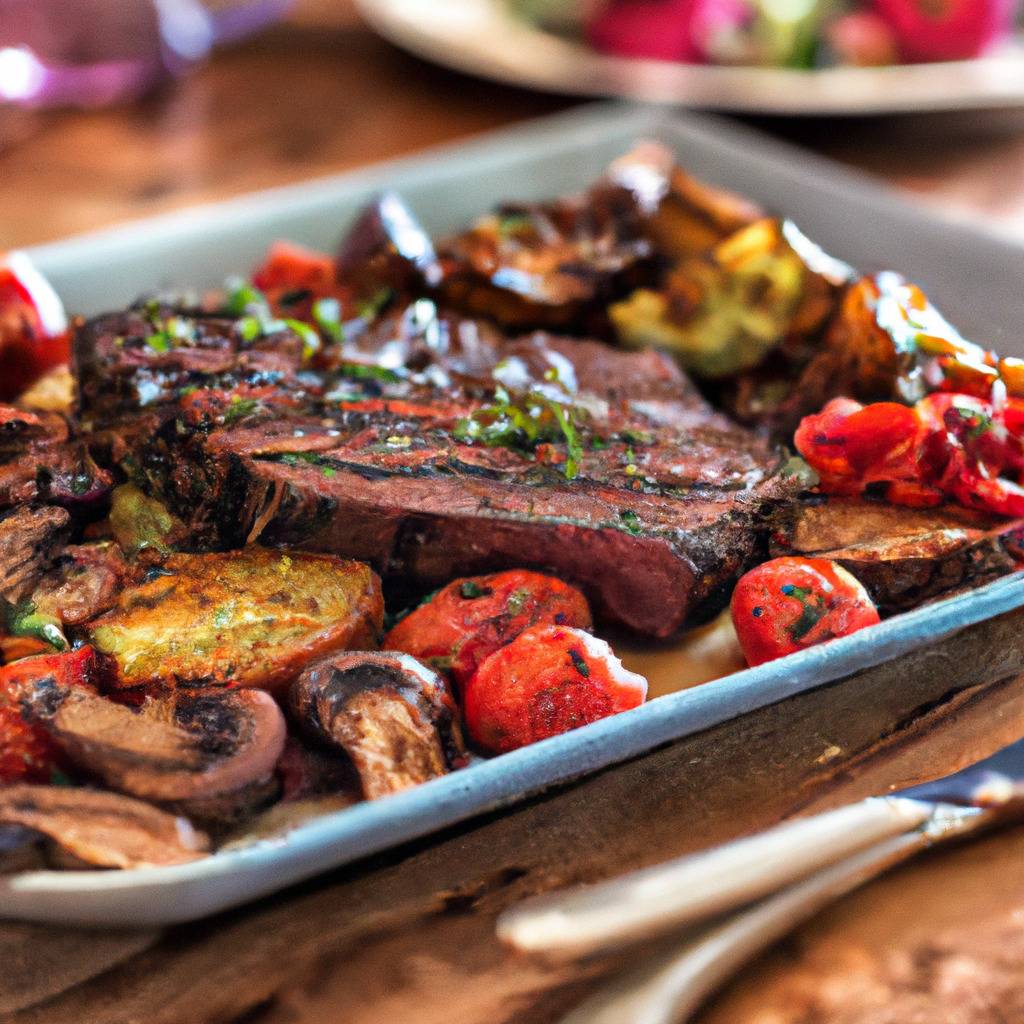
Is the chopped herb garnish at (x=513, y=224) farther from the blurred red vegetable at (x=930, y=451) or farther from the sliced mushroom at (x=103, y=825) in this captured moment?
the sliced mushroom at (x=103, y=825)

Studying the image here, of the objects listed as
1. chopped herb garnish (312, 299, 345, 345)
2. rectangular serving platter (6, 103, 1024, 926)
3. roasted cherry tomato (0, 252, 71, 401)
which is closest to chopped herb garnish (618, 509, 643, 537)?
rectangular serving platter (6, 103, 1024, 926)

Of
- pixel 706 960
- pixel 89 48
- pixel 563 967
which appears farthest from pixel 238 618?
pixel 89 48

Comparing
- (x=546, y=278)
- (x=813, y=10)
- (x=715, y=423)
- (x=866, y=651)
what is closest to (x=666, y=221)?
(x=546, y=278)

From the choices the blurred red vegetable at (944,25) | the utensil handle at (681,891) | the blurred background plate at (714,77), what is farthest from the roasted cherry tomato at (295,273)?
the blurred red vegetable at (944,25)

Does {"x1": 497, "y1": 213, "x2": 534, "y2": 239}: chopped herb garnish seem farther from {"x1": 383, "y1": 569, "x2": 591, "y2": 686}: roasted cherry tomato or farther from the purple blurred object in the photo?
the purple blurred object

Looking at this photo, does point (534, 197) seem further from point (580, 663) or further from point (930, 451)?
point (580, 663)

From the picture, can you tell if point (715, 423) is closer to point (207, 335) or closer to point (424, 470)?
point (424, 470)
